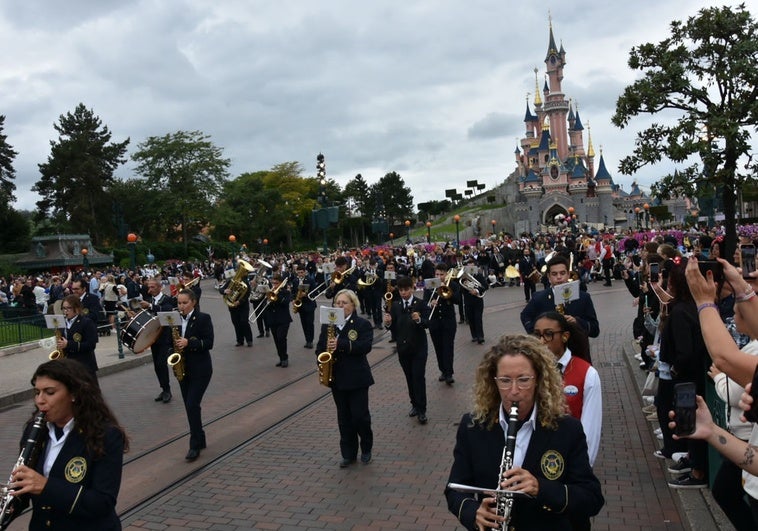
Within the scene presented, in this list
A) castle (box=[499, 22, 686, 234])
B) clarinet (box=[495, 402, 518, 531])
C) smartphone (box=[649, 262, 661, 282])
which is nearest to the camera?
clarinet (box=[495, 402, 518, 531])

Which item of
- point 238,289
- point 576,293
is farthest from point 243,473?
point 238,289

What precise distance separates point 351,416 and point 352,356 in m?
0.69

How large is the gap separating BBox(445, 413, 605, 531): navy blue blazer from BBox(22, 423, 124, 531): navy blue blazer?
1865 millimetres

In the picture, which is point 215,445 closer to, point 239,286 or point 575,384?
point 575,384

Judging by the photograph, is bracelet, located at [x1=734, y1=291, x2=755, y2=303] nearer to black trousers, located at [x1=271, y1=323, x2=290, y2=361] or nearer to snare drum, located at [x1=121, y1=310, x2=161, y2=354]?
snare drum, located at [x1=121, y1=310, x2=161, y2=354]

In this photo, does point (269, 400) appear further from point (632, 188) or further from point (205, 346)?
point (632, 188)

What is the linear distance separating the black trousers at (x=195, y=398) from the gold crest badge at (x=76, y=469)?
4.28 metres

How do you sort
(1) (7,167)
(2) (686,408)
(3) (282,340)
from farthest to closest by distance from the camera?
(1) (7,167)
(3) (282,340)
(2) (686,408)

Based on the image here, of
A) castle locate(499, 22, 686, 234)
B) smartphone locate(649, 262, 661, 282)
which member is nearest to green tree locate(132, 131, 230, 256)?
castle locate(499, 22, 686, 234)

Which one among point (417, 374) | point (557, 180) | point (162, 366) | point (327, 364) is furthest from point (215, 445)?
point (557, 180)

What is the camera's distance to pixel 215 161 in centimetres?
6247

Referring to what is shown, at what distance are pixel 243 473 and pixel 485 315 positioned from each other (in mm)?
13223

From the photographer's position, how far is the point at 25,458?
329 cm

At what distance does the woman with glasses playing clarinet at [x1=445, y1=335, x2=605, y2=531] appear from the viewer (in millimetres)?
2777
